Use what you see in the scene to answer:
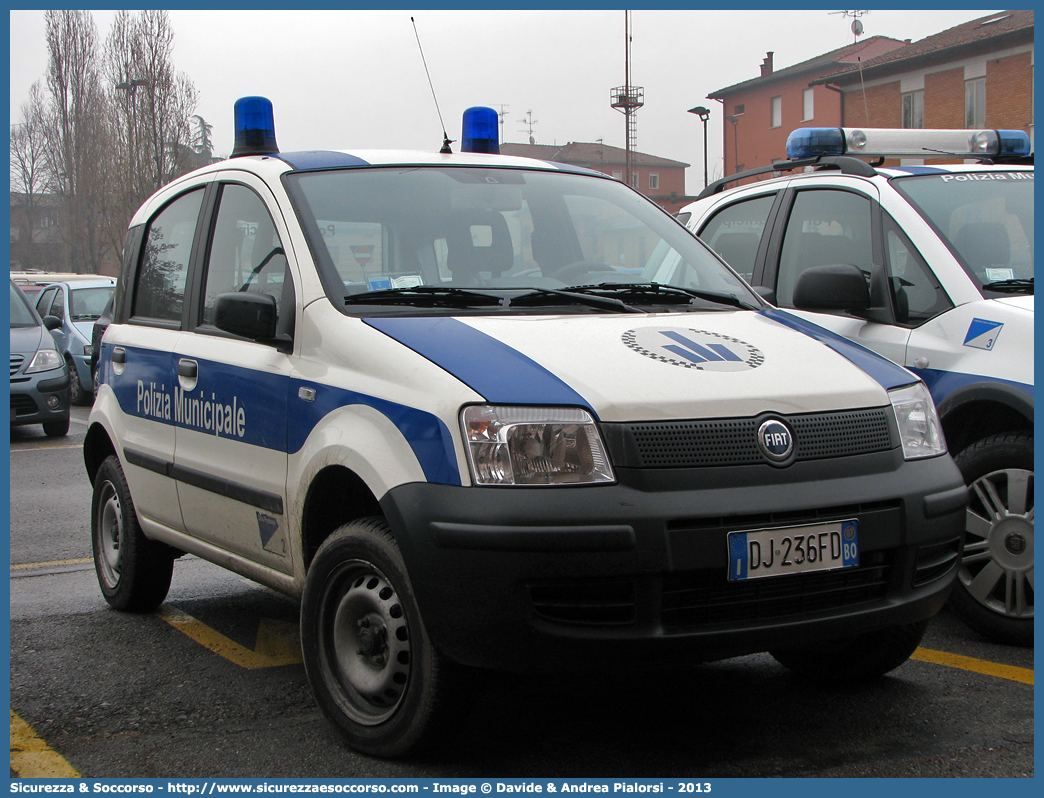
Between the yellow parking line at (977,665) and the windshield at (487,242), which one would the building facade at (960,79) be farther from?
the yellow parking line at (977,665)

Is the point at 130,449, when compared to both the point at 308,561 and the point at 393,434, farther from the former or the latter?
the point at 393,434

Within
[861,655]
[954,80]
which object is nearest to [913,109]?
[954,80]

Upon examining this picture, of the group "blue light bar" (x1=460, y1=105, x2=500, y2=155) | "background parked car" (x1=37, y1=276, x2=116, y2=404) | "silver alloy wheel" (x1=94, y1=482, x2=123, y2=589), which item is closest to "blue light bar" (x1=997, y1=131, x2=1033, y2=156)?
"blue light bar" (x1=460, y1=105, x2=500, y2=155)

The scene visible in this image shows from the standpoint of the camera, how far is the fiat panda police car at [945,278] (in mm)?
4441

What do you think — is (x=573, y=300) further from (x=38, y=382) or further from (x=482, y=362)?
(x=38, y=382)

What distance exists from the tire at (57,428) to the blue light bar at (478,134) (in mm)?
9327

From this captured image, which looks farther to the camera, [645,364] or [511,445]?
[645,364]

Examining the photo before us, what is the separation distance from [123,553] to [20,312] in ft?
32.0

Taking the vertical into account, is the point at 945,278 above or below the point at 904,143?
below

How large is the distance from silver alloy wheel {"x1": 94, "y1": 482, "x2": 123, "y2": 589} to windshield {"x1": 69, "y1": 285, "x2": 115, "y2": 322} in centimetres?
1262

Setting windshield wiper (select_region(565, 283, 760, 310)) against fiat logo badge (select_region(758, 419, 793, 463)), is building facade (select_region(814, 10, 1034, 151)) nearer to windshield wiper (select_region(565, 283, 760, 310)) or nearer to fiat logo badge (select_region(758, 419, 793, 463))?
windshield wiper (select_region(565, 283, 760, 310))

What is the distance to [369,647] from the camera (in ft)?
11.0

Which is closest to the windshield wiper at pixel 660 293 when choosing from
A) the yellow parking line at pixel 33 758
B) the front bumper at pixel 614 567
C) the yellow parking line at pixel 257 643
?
the front bumper at pixel 614 567

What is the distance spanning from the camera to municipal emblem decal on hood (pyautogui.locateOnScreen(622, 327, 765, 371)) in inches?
131
